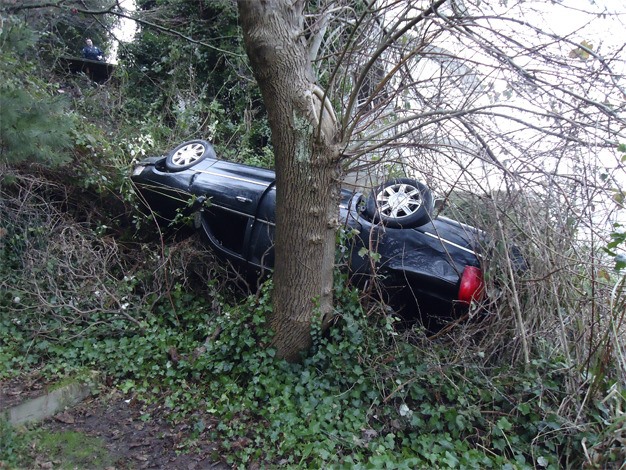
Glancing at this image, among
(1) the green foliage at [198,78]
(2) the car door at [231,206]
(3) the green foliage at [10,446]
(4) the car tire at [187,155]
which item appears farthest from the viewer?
(1) the green foliage at [198,78]

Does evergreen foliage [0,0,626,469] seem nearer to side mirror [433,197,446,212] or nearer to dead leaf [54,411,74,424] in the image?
side mirror [433,197,446,212]

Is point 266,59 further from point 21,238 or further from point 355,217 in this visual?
point 21,238

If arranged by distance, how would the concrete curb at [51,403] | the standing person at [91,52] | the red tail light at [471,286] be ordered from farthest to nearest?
the standing person at [91,52] < the red tail light at [471,286] < the concrete curb at [51,403]

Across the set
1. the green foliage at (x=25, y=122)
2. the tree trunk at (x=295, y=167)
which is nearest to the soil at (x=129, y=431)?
the tree trunk at (x=295, y=167)

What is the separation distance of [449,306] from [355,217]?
129 centimetres

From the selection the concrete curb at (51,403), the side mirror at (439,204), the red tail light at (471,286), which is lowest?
the concrete curb at (51,403)

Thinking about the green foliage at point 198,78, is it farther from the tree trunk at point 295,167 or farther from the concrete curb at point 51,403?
the concrete curb at point 51,403

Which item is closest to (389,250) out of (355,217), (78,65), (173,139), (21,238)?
(355,217)

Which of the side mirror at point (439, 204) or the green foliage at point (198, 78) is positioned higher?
the green foliage at point (198, 78)

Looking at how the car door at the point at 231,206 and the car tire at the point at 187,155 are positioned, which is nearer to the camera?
the car door at the point at 231,206

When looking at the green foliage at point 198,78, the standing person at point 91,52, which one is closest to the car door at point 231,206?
the green foliage at point 198,78

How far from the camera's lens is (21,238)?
20.0ft

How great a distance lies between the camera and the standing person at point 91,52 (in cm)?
1198

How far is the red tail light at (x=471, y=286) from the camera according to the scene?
4648 millimetres
